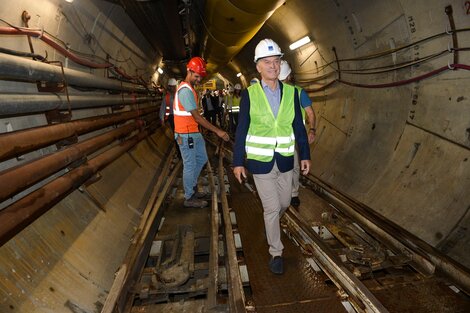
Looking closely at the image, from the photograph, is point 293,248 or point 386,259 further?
point 293,248

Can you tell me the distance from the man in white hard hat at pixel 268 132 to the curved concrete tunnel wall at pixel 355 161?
6.11 ft

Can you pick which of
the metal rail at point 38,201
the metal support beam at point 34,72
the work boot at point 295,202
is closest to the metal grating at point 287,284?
the work boot at point 295,202

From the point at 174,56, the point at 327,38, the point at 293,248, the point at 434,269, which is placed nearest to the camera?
the point at 434,269

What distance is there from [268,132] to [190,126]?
225 centimetres

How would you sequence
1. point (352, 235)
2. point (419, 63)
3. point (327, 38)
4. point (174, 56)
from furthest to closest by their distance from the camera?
point (174, 56), point (327, 38), point (419, 63), point (352, 235)

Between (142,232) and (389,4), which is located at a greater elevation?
(389,4)

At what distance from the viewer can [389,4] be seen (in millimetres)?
4176

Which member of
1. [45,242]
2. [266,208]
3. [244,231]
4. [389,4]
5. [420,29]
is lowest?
[244,231]

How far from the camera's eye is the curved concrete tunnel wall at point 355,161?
8.79ft

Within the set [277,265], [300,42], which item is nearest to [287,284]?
[277,265]

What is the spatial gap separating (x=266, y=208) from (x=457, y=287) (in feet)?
5.98

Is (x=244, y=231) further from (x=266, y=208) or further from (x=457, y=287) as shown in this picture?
(x=457, y=287)

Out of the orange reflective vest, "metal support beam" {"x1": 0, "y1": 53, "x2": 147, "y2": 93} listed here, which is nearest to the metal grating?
the orange reflective vest

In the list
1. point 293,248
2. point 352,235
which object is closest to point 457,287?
point 352,235
